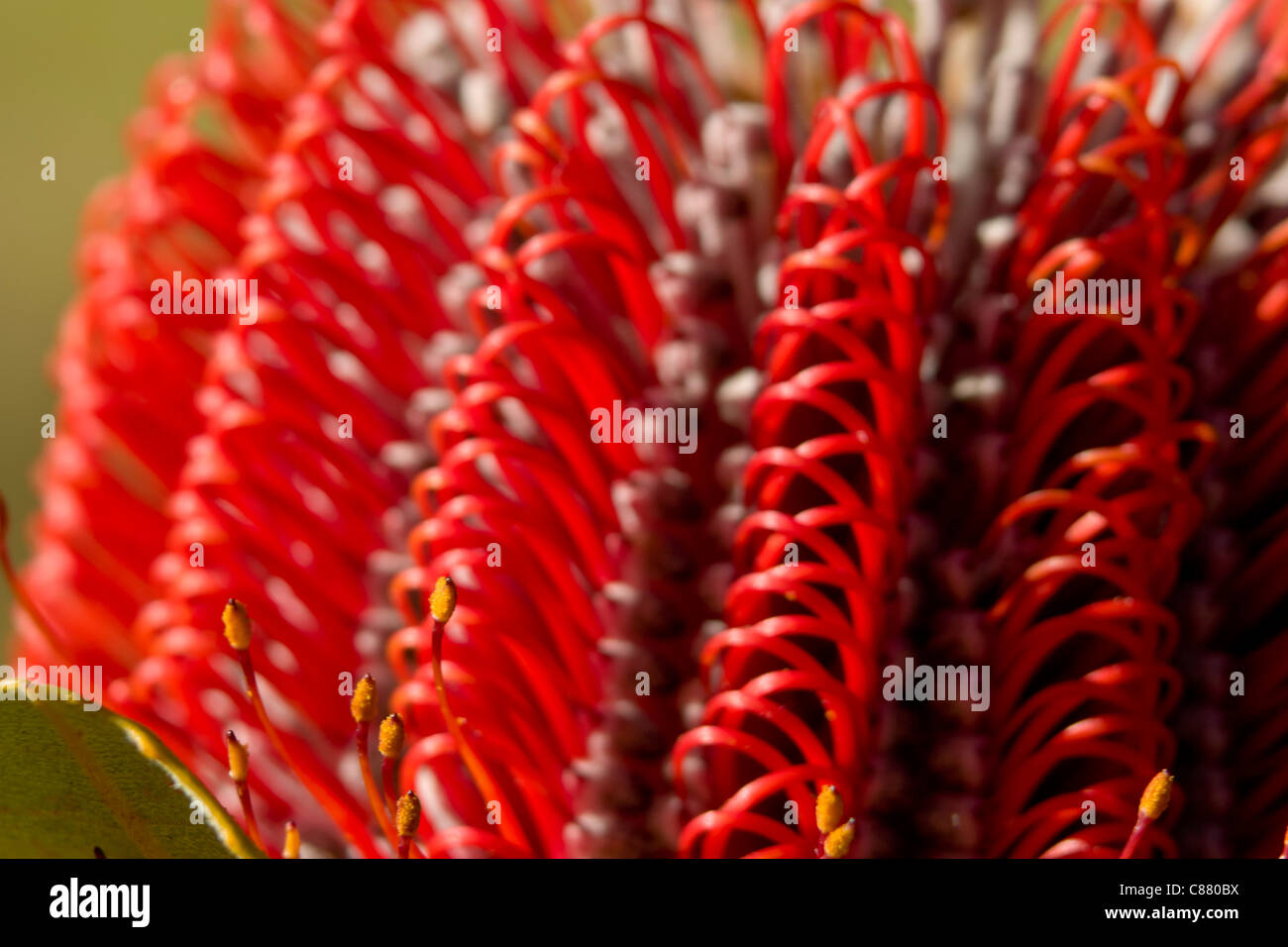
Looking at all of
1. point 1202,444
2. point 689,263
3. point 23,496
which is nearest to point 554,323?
point 689,263

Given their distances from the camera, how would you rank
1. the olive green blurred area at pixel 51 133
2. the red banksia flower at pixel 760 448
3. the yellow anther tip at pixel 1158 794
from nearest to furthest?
the yellow anther tip at pixel 1158 794, the red banksia flower at pixel 760 448, the olive green blurred area at pixel 51 133

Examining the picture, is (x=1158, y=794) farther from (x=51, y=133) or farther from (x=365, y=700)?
(x=51, y=133)

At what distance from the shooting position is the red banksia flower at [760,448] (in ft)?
3.66

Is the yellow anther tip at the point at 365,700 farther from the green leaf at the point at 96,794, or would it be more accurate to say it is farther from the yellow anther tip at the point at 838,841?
the yellow anther tip at the point at 838,841

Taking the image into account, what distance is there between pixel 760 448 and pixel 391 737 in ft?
1.38

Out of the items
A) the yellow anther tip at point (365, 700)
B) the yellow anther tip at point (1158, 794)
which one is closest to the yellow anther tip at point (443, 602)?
the yellow anther tip at point (365, 700)

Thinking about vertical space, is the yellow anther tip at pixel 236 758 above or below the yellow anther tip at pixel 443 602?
below

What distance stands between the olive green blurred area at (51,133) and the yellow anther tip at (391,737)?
2.27 m

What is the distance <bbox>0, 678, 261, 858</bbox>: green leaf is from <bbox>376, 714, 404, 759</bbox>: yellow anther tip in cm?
12

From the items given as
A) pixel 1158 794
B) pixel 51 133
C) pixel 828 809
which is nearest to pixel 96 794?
pixel 828 809

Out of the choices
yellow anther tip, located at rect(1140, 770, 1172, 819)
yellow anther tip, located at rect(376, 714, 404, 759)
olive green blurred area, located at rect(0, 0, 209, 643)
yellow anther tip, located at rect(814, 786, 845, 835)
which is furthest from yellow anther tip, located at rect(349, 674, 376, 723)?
olive green blurred area, located at rect(0, 0, 209, 643)

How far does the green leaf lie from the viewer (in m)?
0.93

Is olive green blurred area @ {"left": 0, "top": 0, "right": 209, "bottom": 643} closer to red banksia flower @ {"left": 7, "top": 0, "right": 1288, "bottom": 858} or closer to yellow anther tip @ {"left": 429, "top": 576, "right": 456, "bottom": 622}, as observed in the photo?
red banksia flower @ {"left": 7, "top": 0, "right": 1288, "bottom": 858}

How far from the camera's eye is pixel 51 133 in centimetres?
336
